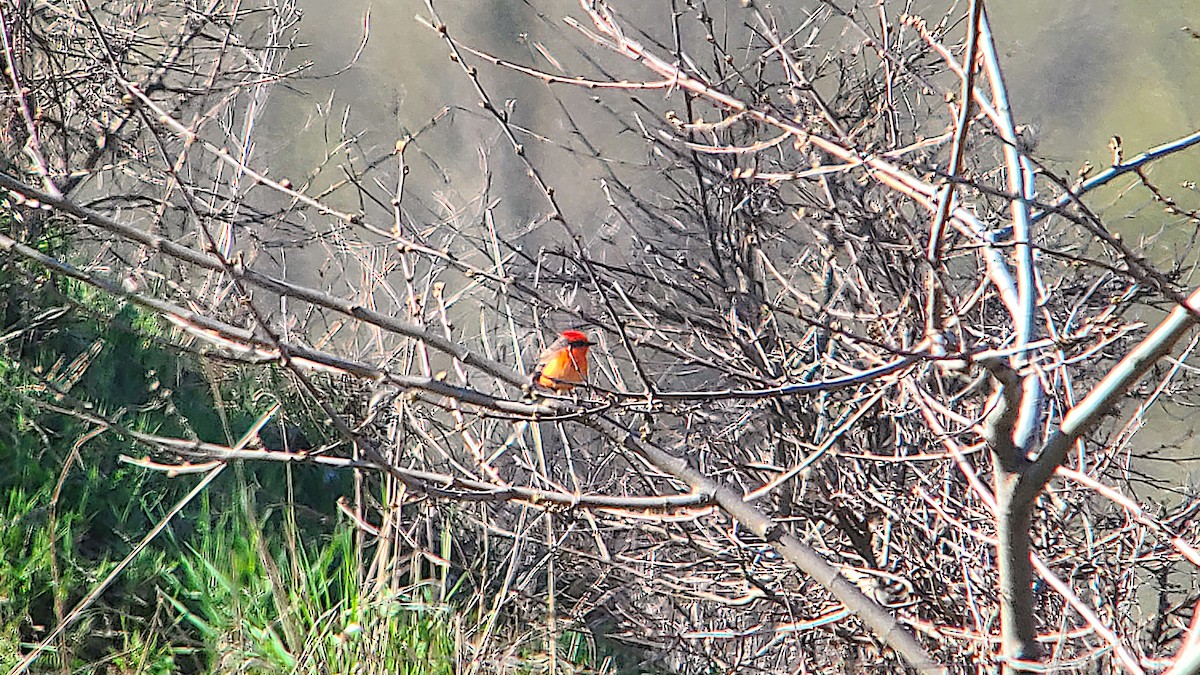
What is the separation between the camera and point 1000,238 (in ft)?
9.20

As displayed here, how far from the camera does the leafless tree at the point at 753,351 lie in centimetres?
235

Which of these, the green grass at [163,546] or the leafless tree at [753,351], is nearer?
the leafless tree at [753,351]

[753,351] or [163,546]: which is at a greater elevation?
[753,351]

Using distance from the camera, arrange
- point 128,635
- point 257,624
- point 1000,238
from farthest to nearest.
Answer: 1. point 128,635
2. point 257,624
3. point 1000,238

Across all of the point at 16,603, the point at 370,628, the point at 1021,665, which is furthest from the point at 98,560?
the point at 1021,665

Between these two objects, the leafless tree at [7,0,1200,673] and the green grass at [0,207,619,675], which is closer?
the leafless tree at [7,0,1200,673]

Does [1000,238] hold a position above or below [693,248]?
below

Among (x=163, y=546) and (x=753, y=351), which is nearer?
(x=753, y=351)

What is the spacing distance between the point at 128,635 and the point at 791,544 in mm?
2840

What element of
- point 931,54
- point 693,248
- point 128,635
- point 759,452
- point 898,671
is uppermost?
point 931,54

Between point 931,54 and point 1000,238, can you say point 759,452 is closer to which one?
point 931,54

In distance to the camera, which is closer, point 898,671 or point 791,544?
point 791,544

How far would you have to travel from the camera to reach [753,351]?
4.26 meters

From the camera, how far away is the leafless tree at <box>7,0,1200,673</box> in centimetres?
235
